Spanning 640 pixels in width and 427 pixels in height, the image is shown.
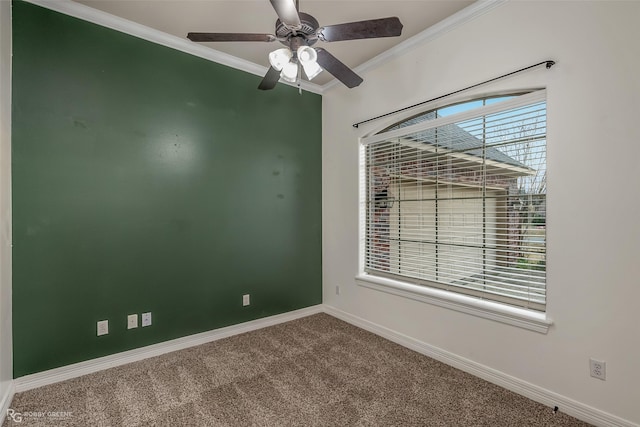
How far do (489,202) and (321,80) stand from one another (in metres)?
2.36

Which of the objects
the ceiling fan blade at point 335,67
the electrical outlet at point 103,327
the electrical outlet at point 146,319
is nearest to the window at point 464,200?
the ceiling fan blade at point 335,67

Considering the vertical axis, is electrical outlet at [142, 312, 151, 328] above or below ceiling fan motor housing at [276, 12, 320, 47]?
below

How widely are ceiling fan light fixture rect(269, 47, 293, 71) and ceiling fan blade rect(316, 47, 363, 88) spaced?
0.63 ft

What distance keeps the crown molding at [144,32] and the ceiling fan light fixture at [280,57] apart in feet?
4.78

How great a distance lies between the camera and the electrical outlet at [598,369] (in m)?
1.79

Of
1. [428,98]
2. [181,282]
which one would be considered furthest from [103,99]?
[428,98]

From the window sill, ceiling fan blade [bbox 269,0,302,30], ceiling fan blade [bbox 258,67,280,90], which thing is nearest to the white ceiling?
ceiling fan blade [bbox 258,67,280,90]

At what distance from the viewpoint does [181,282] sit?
9.39ft

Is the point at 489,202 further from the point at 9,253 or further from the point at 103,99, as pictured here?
the point at 9,253

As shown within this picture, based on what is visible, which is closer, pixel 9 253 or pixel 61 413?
pixel 61 413

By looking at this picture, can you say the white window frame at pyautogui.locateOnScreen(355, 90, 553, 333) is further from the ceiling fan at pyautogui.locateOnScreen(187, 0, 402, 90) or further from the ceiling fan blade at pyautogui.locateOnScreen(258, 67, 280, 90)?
the ceiling fan blade at pyautogui.locateOnScreen(258, 67, 280, 90)

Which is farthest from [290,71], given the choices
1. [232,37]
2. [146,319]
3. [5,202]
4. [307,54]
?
[146,319]

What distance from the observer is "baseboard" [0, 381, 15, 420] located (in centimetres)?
189

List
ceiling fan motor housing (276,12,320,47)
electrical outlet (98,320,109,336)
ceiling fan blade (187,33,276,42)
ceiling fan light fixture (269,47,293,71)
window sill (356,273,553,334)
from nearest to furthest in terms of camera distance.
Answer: ceiling fan motor housing (276,12,320,47) → ceiling fan blade (187,33,276,42) → ceiling fan light fixture (269,47,293,71) → window sill (356,273,553,334) → electrical outlet (98,320,109,336)
